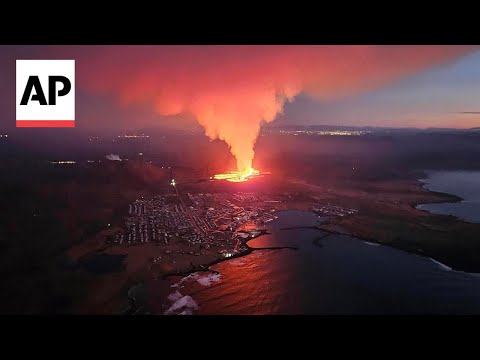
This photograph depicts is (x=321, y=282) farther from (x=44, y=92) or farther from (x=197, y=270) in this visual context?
(x=44, y=92)

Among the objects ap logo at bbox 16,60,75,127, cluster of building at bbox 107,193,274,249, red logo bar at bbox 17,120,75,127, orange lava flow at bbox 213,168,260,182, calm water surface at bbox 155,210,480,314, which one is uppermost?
ap logo at bbox 16,60,75,127

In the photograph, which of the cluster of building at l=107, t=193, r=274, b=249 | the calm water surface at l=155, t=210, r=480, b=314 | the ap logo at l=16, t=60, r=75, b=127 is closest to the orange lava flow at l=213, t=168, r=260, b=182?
the cluster of building at l=107, t=193, r=274, b=249

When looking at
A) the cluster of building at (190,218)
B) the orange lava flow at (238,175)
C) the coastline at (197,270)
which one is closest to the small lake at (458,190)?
the coastline at (197,270)

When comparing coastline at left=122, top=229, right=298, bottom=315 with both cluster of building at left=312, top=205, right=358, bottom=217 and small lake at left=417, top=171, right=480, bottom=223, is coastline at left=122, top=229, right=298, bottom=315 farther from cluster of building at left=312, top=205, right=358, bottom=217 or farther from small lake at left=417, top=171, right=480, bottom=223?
small lake at left=417, top=171, right=480, bottom=223

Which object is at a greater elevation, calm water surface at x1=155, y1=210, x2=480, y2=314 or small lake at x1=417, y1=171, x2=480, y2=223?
small lake at x1=417, y1=171, x2=480, y2=223

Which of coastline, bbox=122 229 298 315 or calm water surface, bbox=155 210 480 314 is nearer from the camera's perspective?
coastline, bbox=122 229 298 315

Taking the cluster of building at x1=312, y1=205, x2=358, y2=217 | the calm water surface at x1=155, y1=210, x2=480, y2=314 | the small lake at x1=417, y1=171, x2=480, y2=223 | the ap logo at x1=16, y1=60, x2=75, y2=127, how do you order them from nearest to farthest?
the ap logo at x1=16, y1=60, x2=75, y2=127, the calm water surface at x1=155, y1=210, x2=480, y2=314, the cluster of building at x1=312, y1=205, x2=358, y2=217, the small lake at x1=417, y1=171, x2=480, y2=223
